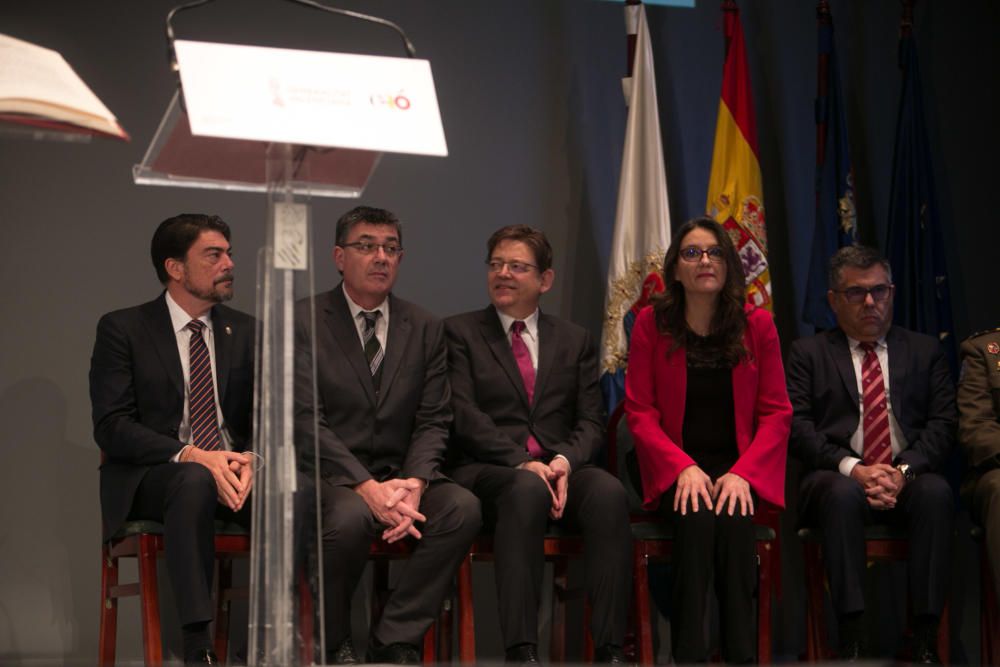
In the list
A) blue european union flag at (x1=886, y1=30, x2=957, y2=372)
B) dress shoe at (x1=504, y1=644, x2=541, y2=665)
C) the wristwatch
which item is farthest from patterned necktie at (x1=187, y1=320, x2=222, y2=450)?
blue european union flag at (x1=886, y1=30, x2=957, y2=372)

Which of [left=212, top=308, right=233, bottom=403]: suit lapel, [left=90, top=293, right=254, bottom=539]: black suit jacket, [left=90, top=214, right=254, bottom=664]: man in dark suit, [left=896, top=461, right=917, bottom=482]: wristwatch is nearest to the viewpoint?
[left=90, top=214, right=254, bottom=664]: man in dark suit

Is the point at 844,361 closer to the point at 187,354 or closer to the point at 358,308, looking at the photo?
the point at 358,308

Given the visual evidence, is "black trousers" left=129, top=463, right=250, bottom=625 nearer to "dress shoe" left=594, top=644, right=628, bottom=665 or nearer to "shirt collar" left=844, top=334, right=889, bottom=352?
"dress shoe" left=594, top=644, right=628, bottom=665

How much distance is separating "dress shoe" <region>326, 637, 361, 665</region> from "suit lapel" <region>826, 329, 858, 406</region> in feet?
6.29

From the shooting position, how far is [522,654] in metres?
3.43

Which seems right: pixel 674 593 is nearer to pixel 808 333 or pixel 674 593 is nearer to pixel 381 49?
pixel 808 333

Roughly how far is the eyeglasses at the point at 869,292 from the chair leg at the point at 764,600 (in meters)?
0.98

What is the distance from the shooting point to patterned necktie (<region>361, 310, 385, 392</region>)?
386 centimetres

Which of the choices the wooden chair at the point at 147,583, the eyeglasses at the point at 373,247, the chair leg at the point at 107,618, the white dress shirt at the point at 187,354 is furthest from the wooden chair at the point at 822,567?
the chair leg at the point at 107,618

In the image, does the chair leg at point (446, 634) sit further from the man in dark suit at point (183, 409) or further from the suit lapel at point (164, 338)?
the suit lapel at point (164, 338)

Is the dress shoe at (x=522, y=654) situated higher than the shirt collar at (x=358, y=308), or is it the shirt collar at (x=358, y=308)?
the shirt collar at (x=358, y=308)

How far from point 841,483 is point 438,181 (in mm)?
1967

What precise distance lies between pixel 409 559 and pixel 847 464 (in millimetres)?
1510

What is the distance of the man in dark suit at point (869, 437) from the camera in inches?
148
